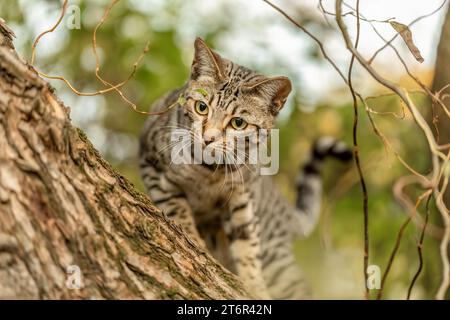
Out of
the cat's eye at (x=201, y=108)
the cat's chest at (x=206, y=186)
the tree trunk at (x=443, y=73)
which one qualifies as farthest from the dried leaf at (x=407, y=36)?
the tree trunk at (x=443, y=73)

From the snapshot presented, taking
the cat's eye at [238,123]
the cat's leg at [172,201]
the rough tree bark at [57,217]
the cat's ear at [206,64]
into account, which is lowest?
the rough tree bark at [57,217]

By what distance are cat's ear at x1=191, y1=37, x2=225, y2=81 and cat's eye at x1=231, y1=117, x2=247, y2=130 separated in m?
0.29

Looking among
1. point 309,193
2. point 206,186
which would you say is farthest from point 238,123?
point 309,193

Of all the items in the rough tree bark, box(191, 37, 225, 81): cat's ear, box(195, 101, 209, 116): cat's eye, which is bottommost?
the rough tree bark

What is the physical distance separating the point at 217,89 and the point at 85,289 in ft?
5.91

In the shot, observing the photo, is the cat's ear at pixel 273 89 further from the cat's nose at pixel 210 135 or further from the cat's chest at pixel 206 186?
the cat's chest at pixel 206 186

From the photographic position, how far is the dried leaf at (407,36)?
8.47 ft

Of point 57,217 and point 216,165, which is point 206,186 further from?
point 57,217

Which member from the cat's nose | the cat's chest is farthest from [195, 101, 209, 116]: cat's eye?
the cat's chest

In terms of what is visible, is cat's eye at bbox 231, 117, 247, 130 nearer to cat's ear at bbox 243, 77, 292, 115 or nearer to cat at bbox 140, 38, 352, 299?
cat at bbox 140, 38, 352, 299

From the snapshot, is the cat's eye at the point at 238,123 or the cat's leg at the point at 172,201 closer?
the cat's eye at the point at 238,123

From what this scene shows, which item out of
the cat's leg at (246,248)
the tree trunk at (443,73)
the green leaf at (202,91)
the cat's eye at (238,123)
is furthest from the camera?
the tree trunk at (443,73)

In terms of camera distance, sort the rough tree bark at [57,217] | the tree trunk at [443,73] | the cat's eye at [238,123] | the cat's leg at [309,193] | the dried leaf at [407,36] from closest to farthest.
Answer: the rough tree bark at [57,217] → the dried leaf at [407,36] → the cat's eye at [238,123] → the tree trunk at [443,73] → the cat's leg at [309,193]

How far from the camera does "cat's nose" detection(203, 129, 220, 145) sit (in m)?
3.49
